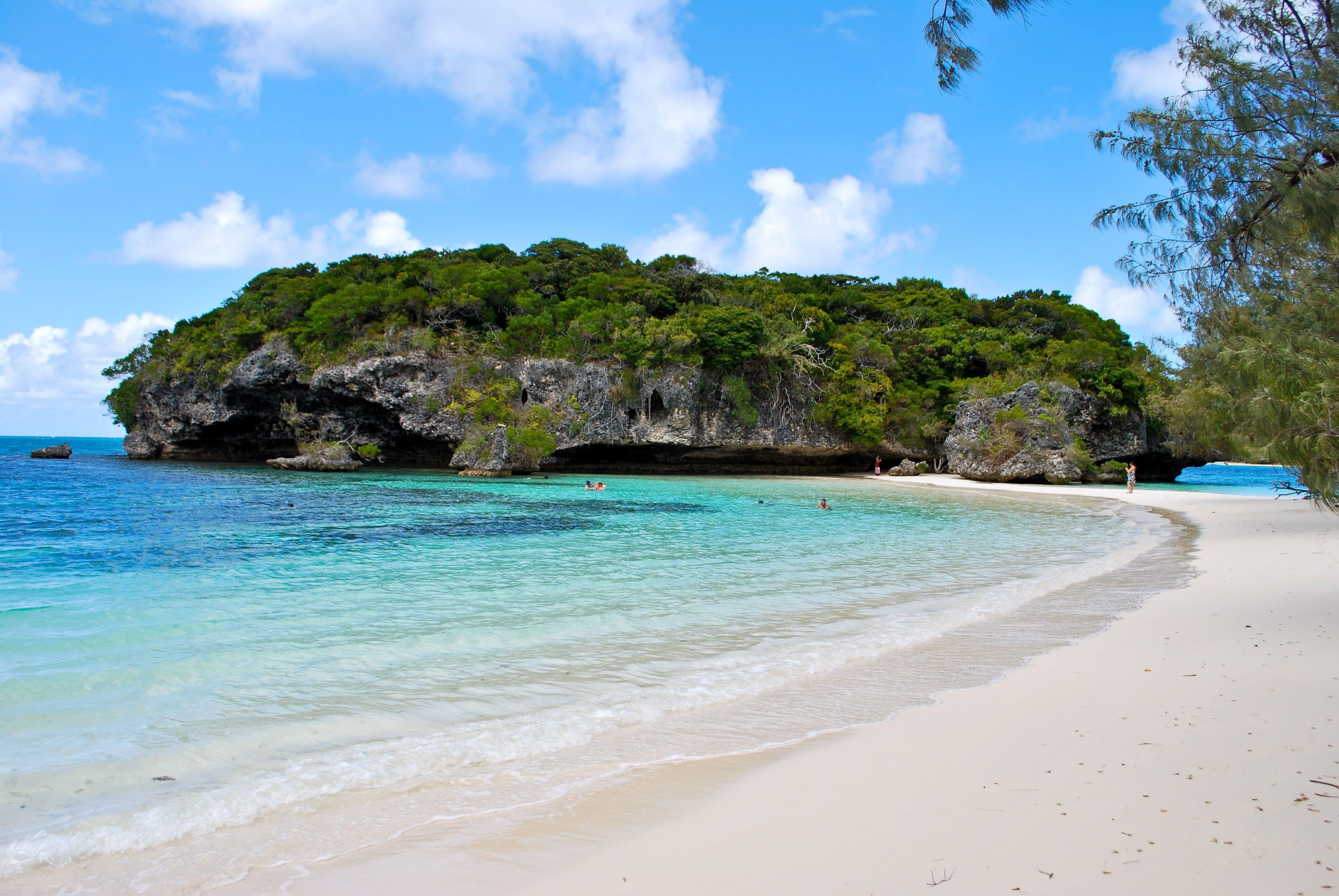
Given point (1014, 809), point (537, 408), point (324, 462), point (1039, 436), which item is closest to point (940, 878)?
point (1014, 809)

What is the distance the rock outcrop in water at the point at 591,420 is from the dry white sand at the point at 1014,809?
28.0 metres

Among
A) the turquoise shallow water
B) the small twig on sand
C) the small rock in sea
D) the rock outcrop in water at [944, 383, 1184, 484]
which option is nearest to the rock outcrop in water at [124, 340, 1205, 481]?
the rock outcrop in water at [944, 383, 1184, 484]

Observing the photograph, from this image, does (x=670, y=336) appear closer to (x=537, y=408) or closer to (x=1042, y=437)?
(x=537, y=408)

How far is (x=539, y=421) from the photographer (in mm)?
32281

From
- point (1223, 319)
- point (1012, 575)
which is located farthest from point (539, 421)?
point (1223, 319)

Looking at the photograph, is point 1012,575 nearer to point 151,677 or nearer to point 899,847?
point 899,847

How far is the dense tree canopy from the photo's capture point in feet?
110

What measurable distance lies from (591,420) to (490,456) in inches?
210

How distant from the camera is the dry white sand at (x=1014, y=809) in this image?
91.7 inches

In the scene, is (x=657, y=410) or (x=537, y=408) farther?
(x=657, y=410)

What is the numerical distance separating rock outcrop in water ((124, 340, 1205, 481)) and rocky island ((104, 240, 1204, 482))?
0.35ft

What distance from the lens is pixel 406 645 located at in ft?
18.3

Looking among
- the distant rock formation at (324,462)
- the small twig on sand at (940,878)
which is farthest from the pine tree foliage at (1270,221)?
the distant rock formation at (324,462)

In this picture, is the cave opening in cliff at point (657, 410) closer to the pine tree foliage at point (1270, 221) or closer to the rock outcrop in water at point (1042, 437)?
the rock outcrop in water at point (1042, 437)
